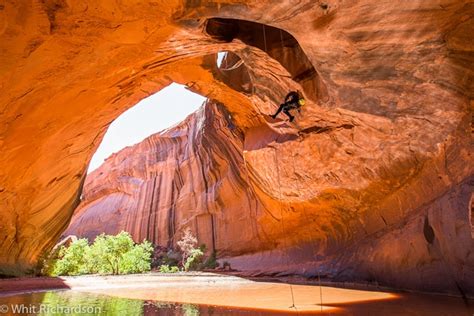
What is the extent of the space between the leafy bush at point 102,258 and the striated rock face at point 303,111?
16.8 feet

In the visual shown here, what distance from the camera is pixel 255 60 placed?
8.71 m

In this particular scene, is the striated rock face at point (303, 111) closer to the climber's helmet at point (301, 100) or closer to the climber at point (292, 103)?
the climber's helmet at point (301, 100)

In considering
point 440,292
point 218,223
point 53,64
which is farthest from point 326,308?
point 218,223

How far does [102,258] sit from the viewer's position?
1617 centimetres

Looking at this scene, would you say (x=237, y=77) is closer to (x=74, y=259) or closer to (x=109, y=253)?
(x=109, y=253)

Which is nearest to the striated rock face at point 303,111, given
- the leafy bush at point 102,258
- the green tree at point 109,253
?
the leafy bush at point 102,258

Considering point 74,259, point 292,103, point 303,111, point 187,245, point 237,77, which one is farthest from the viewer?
point 187,245

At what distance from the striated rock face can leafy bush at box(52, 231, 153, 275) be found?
16.8 ft

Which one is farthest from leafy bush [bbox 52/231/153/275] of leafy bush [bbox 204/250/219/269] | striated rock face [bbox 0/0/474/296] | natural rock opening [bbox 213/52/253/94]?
natural rock opening [bbox 213/52/253/94]

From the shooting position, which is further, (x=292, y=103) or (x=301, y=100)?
(x=292, y=103)

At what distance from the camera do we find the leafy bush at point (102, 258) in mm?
15433

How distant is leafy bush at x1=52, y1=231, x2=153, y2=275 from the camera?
15.4 m

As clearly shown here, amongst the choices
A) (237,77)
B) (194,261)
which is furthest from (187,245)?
(237,77)

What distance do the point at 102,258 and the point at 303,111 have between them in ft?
39.8
